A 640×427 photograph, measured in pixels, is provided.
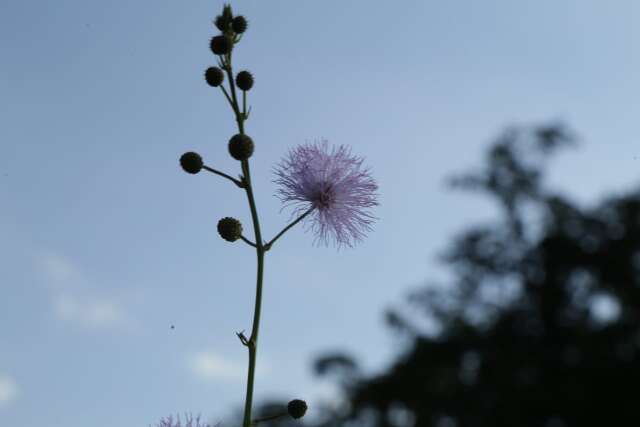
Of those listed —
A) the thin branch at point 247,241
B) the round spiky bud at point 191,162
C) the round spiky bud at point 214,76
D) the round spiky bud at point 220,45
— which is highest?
the round spiky bud at point 220,45

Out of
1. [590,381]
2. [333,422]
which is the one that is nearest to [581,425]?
[590,381]

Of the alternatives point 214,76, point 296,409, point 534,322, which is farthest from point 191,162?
point 534,322

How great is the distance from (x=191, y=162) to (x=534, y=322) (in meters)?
34.5

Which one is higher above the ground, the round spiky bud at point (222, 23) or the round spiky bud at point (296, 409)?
the round spiky bud at point (222, 23)

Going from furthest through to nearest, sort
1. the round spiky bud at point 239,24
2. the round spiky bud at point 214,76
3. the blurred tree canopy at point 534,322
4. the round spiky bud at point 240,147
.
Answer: the blurred tree canopy at point 534,322 < the round spiky bud at point 239,24 < the round spiky bud at point 214,76 < the round spiky bud at point 240,147

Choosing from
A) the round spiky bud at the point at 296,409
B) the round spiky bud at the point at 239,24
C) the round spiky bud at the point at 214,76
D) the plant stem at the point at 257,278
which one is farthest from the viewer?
the round spiky bud at the point at 239,24

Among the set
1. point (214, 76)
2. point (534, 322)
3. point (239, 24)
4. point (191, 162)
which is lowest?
point (191, 162)

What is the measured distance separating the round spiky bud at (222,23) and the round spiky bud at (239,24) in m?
0.02

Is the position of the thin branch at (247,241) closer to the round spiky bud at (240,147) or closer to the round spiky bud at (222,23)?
the round spiky bud at (240,147)

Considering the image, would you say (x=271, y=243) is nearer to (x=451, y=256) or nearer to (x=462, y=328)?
(x=451, y=256)

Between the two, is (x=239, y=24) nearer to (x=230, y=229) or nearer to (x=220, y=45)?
(x=220, y=45)

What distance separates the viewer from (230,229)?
2352 mm

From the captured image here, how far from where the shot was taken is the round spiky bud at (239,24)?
263cm

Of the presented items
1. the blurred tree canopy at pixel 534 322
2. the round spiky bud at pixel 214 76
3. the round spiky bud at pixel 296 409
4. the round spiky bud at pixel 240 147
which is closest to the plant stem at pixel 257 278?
the round spiky bud at pixel 240 147
